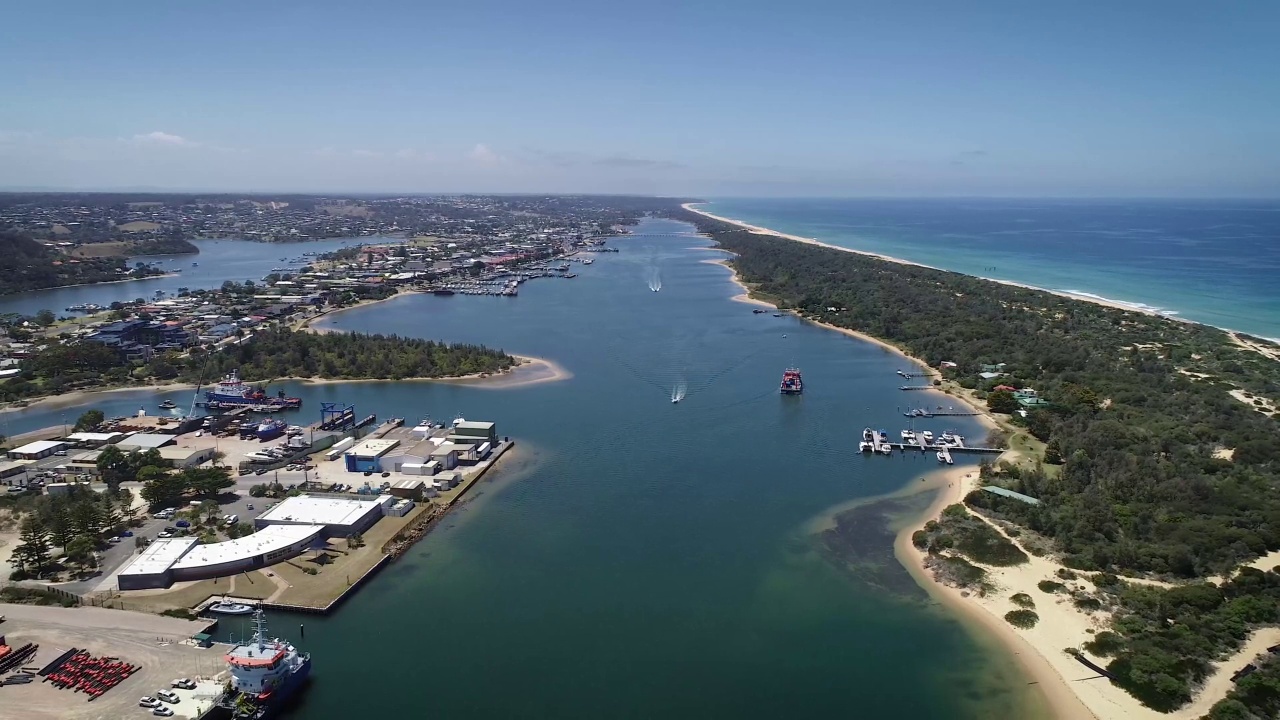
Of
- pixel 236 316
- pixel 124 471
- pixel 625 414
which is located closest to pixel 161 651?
pixel 124 471

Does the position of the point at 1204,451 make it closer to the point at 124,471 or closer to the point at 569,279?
the point at 124,471

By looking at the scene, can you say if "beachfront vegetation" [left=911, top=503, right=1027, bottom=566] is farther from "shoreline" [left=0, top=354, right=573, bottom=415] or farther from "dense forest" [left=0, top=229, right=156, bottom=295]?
"dense forest" [left=0, top=229, right=156, bottom=295]

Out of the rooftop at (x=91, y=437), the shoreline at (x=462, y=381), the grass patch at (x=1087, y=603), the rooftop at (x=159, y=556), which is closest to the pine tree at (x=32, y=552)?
the rooftop at (x=159, y=556)

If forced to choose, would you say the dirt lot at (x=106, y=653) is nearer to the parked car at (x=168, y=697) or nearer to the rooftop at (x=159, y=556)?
the parked car at (x=168, y=697)

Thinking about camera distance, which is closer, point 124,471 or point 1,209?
point 124,471

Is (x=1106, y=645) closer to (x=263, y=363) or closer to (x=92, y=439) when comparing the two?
(x=92, y=439)

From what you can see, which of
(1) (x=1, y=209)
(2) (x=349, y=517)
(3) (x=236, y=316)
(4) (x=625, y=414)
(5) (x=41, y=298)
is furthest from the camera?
(1) (x=1, y=209)

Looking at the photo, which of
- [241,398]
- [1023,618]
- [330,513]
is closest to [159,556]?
[330,513]
